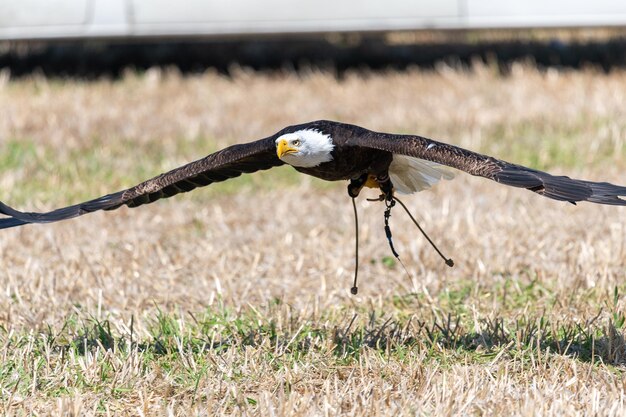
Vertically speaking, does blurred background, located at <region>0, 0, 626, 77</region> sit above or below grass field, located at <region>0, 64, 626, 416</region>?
above

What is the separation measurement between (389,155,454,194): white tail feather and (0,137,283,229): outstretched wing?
19.7 inches

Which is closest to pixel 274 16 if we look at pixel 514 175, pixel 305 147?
pixel 305 147

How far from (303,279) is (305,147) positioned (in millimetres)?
1447

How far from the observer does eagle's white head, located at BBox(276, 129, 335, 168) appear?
13.8ft

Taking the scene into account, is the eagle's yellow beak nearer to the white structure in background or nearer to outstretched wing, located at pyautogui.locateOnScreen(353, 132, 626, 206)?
outstretched wing, located at pyautogui.locateOnScreen(353, 132, 626, 206)

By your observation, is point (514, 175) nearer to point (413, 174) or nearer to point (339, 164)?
point (339, 164)

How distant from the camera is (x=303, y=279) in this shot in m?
5.55

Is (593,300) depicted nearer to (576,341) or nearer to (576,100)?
(576,341)

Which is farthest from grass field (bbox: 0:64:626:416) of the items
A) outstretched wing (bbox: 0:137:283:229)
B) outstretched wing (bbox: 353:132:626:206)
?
outstretched wing (bbox: 353:132:626:206)

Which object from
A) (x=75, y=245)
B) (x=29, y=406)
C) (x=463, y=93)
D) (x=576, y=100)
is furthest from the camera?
(x=463, y=93)

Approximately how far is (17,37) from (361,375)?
7.73 m

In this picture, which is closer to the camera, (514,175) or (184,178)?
(514,175)

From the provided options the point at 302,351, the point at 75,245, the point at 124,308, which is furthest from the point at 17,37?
the point at 302,351

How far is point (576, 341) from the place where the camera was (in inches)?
174
